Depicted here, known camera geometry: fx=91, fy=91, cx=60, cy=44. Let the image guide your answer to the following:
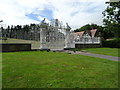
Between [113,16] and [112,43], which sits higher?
[113,16]

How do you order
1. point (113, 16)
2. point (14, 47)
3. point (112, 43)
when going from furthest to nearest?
point (112, 43), point (113, 16), point (14, 47)

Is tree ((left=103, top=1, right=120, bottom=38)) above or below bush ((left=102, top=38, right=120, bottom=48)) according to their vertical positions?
above

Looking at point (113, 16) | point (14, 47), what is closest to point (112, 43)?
point (113, 16)

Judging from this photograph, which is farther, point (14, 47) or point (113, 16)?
point (113, 16)

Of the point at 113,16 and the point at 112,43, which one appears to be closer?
the point at 113,16

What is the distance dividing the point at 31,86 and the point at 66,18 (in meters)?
13.9

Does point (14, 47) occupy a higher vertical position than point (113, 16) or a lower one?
lower

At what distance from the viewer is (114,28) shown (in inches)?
685

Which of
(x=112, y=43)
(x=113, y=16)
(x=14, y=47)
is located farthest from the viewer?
(x=112, y=43)

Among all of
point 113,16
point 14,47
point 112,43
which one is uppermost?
point 113,16

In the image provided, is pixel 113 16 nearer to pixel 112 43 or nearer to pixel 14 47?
pixel 112 43

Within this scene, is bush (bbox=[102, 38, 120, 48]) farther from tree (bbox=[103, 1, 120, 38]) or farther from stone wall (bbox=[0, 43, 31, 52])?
stone wall (bbox=[0, 43, 31, 52])

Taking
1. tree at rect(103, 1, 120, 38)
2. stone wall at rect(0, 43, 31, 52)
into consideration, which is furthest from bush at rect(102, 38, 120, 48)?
stone wall at rect(0, 43, 31, 52)

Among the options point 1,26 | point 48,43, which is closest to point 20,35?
point 1,26
